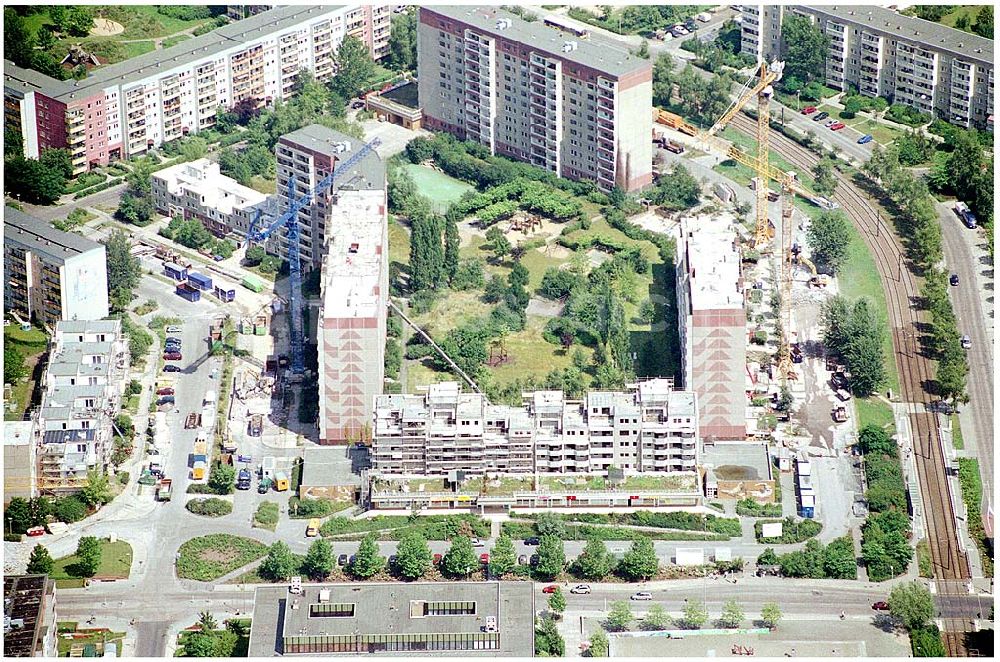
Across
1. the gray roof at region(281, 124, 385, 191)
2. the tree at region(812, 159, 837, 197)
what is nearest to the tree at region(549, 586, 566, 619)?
the gray roof at region(281, 124, 385, 191)

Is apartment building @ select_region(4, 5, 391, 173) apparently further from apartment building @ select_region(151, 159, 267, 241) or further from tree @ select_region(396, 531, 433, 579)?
tree @ select_region(396, 531, 433, 579)

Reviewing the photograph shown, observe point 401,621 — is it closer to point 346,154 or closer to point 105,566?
point 105,566

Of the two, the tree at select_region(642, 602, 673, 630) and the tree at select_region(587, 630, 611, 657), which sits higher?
the tree at select_region(642, 602, 673, 630)

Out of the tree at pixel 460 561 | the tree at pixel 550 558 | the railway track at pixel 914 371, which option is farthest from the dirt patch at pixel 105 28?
the tree at pixel 550 558

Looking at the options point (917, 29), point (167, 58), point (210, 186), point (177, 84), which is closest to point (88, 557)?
point (210, 186)

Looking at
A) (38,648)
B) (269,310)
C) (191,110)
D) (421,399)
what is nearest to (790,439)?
(421,399)

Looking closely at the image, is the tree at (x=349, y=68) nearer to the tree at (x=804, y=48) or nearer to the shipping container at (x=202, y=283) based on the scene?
the shipping container at (x=202, y=283)

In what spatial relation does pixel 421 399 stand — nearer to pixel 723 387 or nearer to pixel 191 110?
pixel 723 387
